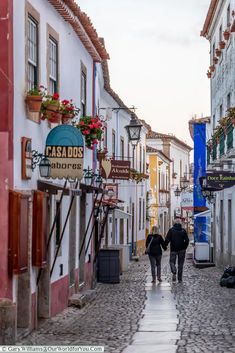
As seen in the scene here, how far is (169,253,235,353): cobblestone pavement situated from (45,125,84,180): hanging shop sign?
2930 mm

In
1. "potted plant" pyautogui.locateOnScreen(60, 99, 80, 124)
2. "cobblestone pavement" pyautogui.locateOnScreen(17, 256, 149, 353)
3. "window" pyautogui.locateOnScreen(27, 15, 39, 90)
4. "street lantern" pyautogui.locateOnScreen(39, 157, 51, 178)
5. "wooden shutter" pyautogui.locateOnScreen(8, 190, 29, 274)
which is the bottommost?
"cobblestone pavement" pyautogui.locateOnScreen(17, 256, 149, 353)

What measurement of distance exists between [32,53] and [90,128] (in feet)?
13.3

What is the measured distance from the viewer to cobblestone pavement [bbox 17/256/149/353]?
38.4 feet

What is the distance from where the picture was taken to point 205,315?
15.1 meters

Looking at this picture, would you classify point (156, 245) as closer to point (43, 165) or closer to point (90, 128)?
point (90, 128)

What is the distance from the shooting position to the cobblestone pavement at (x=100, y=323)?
1170cm

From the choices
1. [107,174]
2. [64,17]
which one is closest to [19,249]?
[64,17]

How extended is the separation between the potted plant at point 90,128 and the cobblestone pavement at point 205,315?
A: 3.76 metres

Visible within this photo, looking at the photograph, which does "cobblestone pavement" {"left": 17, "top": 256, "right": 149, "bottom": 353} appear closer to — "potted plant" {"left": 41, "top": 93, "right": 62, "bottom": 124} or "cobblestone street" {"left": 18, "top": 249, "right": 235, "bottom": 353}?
"cobblestone street" {"left": 18, "top": 249, "right": 235, "bottom": 353}

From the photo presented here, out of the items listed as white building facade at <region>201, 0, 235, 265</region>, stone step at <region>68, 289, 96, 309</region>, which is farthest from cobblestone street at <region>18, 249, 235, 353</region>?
white building facade at <region>201, 0, 235, 265</region>

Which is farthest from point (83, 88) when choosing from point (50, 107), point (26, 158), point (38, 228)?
point (26, 158)

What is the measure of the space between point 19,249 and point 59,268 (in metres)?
4.53

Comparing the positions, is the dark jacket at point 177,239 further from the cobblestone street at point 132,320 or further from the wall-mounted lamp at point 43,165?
the wall-mounted lamp at point 43,165

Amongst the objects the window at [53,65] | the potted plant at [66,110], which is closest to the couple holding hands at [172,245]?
the window at [53,65]
